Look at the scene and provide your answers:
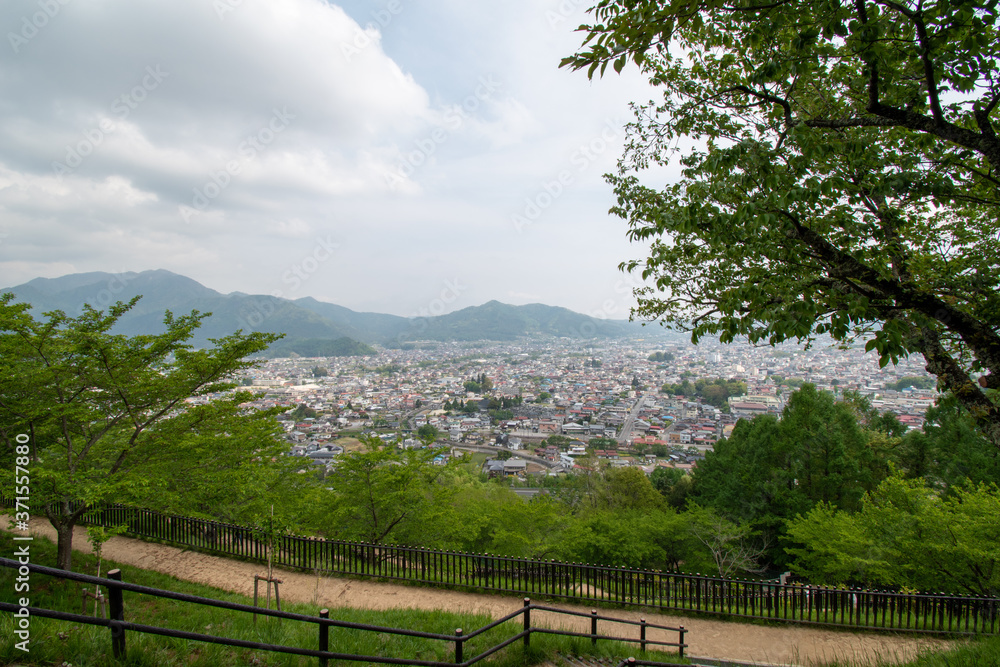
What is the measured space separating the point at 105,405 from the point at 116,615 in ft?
28.9

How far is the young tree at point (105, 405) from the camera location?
24.1 feet

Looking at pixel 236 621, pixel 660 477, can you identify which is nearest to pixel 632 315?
pixel 236 621

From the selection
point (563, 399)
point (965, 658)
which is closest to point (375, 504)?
point (965, 658)

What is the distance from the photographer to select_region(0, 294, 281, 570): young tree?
24.1 ft

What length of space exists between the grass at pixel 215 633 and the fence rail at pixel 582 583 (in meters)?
1.47

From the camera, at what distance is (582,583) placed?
8086 millimetres

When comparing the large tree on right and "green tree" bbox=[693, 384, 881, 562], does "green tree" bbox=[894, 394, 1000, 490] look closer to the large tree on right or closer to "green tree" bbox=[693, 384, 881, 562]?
"green tree" bbox=[693, 384, 881, 562]

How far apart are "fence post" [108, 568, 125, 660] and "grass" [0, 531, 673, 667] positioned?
6cm

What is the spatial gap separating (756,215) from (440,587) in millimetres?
8200

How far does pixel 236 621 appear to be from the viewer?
5.23 metres

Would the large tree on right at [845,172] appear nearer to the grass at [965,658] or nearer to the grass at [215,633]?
the grass at [965,658]

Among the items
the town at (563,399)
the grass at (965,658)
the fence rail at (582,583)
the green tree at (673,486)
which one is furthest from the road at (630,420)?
the grass at (965,658)

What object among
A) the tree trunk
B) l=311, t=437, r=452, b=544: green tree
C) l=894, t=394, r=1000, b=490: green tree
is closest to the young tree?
the tree trunk

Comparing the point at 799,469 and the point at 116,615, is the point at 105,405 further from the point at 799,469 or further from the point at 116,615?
the point at 799,469
